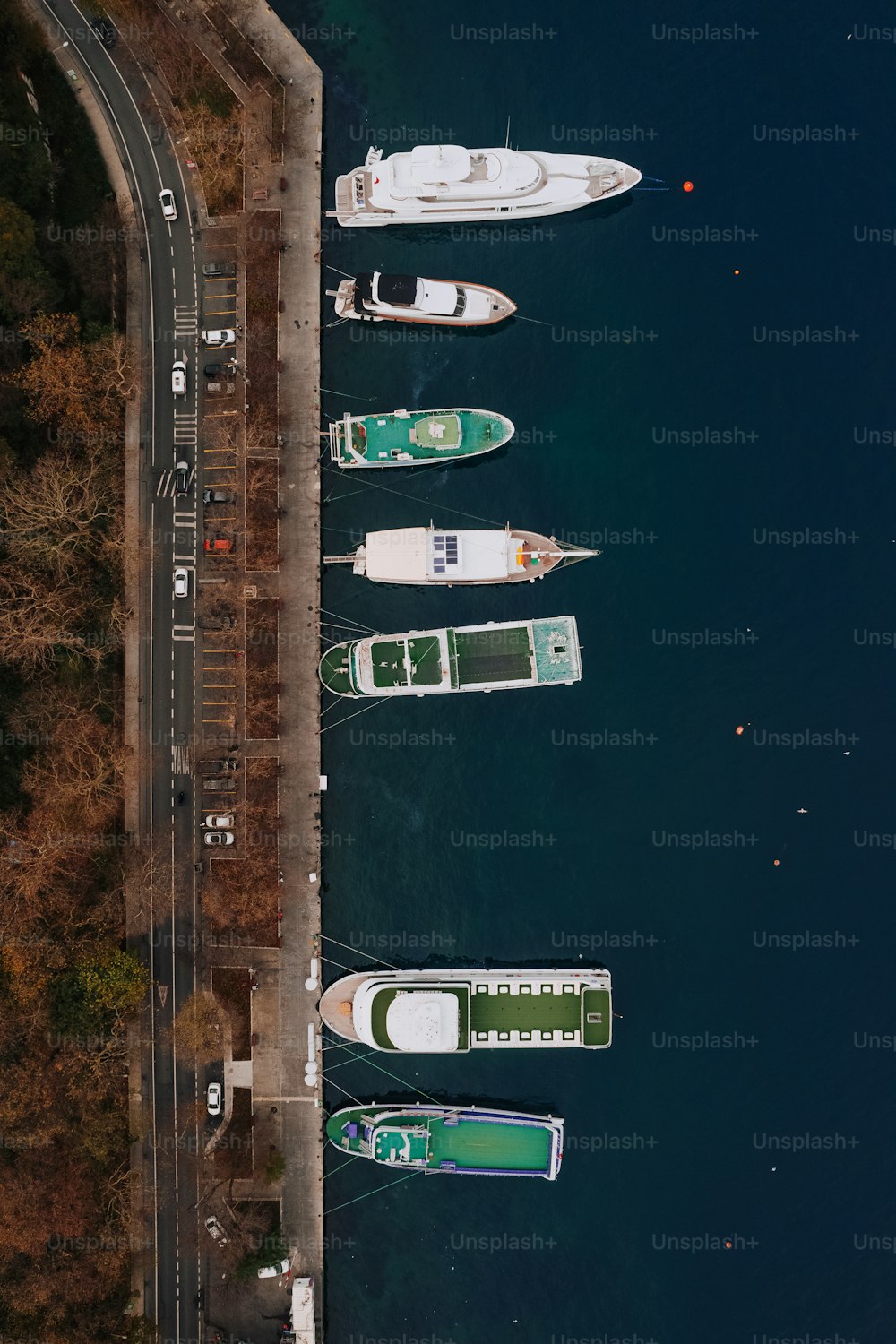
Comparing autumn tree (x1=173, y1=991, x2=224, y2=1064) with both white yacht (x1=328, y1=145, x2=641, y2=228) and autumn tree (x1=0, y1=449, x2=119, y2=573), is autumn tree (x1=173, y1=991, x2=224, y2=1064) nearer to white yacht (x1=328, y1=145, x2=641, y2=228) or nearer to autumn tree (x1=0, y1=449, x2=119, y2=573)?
autumn tree (x1=0, y1=449, x2=119, y2=573)

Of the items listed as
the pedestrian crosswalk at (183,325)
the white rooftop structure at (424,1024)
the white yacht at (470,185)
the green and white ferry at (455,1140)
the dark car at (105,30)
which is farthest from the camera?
the pedestrian crosswalk at (183,325)

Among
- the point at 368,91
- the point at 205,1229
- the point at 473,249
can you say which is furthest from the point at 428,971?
the point at 368,91

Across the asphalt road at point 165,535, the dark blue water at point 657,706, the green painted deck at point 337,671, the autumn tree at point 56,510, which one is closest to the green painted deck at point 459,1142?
the dark blue water at point 657,706

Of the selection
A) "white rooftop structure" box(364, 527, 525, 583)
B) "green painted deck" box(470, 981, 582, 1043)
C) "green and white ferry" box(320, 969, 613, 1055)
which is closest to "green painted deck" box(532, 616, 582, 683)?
"white rooftop structure" box(364, 527, 525, 583)

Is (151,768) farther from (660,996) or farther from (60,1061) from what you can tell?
(660,996)

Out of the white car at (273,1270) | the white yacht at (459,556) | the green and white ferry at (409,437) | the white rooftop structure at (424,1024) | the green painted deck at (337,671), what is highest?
the green and white ferry at (409,437)

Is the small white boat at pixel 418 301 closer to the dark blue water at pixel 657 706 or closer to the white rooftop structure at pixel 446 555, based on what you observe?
the dark blue water at pixel 657 706
